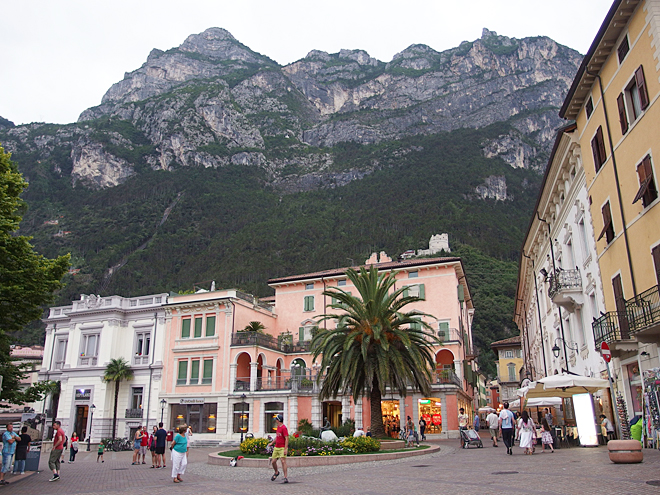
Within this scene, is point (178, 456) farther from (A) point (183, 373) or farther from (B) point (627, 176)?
(A) point (183, 373)

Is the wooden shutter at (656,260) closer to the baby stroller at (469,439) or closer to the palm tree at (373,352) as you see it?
the palm tree at (373,352)

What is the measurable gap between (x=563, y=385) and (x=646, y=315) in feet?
16.8

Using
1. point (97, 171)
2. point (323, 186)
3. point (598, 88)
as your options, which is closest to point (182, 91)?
point (97, 171)

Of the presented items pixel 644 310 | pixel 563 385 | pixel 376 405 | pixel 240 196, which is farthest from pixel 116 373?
pixel 240 196

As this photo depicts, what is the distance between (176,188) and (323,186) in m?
47.6

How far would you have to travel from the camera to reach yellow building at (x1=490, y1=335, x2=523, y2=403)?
7438 centimetres

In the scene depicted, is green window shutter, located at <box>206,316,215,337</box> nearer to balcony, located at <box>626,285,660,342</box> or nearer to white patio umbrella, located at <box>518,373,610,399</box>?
white patio umbrella, located at <box>518,373,610,399</box>

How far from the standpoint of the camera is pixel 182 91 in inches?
7726

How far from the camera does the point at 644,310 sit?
15.7 metres

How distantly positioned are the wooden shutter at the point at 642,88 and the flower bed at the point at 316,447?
631 inches

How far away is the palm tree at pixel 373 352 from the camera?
26244 millimetres

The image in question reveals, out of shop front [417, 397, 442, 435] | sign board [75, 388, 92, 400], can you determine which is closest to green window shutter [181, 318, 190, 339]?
sign board [75, 388, 92, 400]

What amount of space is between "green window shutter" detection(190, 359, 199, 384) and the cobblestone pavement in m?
25.3

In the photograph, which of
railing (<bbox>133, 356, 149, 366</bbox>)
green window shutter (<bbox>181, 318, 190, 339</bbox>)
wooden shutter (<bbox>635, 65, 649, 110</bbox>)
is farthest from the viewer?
railing (<bbox>133, 356, 149, 366</bbox>)
